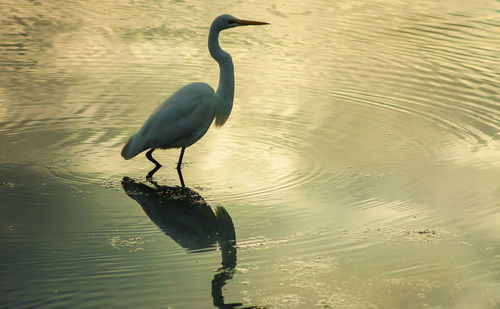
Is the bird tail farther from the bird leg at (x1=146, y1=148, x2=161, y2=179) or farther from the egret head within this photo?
the egret head

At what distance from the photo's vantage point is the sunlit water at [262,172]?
4.34 metres

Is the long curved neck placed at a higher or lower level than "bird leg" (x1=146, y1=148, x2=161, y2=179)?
higher

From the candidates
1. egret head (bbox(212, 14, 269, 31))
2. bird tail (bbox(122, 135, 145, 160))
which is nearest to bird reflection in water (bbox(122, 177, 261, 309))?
bird tail (bbox(122, 135, 145, 160))

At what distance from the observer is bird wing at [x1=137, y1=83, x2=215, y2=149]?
6164 mm

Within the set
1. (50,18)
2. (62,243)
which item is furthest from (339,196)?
(50,18)

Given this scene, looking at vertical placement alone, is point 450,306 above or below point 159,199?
above

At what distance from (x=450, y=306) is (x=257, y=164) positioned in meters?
2.63

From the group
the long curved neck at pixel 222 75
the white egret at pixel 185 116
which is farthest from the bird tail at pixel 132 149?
the long curved neck at pixel 222 75

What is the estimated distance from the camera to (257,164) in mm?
6359

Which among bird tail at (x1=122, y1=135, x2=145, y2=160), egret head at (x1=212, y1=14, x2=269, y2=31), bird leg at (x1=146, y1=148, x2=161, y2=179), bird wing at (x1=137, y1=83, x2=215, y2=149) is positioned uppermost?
egret head at (x1=212, y1=14, x2=269, y2=31)

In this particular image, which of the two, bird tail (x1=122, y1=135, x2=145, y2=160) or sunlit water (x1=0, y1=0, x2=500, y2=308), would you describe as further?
bird tail (x1=122, y1=135, x2=145, y2=160)

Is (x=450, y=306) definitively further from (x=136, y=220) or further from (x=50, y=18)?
(x=50, y=18)

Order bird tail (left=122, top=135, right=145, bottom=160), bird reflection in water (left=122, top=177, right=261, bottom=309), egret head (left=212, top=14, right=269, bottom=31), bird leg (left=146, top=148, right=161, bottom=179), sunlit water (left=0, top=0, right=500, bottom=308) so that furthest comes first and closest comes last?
egret head (left=212, top=14, right=269, bottom=31)
bird leg (left=146, top=148, right=161, bottom=179)
bird tail (left=122, top=135, right=145, bottom=160)
bird reflection in water (left=122, top=177, right=261, bottom=309)
sunlit water (left=0, top=0, right=500, bottom=308)

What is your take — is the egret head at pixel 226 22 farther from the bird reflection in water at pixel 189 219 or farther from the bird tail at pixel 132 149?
the bird reflection in water at pixel 189 219
